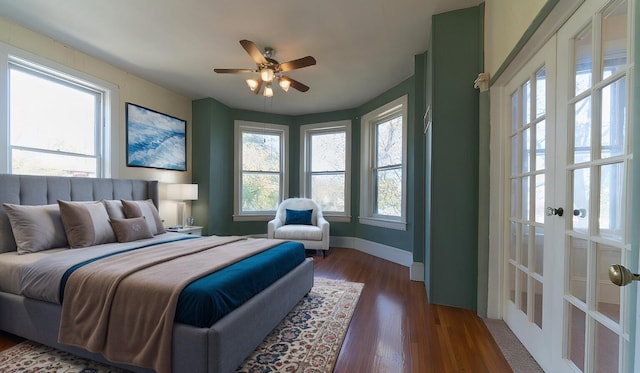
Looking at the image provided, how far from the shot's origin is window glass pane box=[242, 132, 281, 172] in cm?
520

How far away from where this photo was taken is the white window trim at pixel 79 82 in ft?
8.02

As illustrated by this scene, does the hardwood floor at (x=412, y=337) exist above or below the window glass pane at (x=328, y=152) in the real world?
below

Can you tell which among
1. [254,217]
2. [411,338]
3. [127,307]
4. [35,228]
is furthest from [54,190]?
[411,338]

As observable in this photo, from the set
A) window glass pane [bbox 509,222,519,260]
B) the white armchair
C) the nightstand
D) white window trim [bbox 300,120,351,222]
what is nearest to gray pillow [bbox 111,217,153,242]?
the nightstand

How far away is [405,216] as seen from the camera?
376cm

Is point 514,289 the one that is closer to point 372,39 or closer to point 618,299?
point 618,299

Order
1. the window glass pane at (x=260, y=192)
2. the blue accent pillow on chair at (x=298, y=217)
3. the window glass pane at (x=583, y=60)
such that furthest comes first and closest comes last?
the window glass pane at (x=260, y=192)
the blue accent pillow on chair at (x=298, y=217)
the window glass pane at (x=583, y=60)

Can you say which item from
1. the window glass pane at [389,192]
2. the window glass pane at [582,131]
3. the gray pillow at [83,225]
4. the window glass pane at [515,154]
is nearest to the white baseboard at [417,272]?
the window glass pane at [389,192]

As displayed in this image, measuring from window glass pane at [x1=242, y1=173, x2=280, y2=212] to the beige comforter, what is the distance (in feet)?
11.2

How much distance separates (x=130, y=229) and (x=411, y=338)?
2.79m

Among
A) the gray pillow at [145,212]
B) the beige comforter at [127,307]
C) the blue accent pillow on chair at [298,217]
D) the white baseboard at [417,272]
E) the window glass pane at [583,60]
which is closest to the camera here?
the window glass pane at [583,60]

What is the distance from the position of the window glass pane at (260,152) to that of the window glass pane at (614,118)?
4670 mm

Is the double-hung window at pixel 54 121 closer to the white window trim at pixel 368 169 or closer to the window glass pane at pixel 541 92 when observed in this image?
the white window trim at pixel 368 169

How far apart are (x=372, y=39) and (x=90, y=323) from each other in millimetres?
3232
